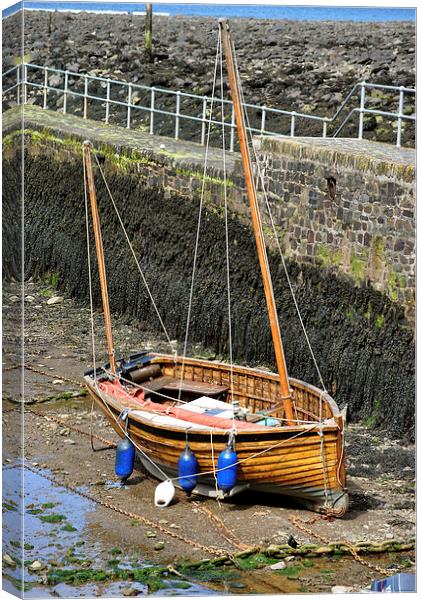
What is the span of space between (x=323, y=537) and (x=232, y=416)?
1686mm

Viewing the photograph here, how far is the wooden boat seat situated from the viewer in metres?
20.1

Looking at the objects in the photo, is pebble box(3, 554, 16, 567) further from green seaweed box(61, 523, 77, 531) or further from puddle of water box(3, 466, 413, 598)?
green seaweed box(61, 523, 77, 531)

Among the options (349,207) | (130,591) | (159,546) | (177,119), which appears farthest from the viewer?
(177,119)

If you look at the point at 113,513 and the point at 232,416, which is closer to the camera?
the point at 113,513

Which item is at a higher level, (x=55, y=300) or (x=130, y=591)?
(x=55, y=300)

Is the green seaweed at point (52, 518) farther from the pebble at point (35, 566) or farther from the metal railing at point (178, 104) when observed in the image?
the metal railing at point (178, 104)

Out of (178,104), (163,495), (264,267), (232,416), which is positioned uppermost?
(178,104)

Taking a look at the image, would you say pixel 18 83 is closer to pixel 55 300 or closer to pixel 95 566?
pixel 55 300

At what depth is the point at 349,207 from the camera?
66.0 ft

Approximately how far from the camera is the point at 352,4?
17922 mm

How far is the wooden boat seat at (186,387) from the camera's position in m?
20.1

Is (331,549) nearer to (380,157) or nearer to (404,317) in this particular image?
(404,317)

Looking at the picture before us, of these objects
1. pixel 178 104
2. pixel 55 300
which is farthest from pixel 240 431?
pixel 178 104

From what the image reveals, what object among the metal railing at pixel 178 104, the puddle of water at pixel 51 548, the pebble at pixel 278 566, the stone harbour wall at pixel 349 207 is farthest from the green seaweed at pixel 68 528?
the metal railing at pixel 178 104
